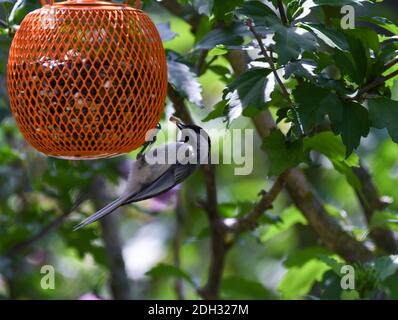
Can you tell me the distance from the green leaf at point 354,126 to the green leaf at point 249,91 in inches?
6.7

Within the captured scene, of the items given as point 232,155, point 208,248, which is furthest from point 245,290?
point 208,248

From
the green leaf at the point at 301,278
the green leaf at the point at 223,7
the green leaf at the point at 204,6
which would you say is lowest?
the green leaf at the point at 301,278

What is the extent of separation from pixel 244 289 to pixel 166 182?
74 centimetres

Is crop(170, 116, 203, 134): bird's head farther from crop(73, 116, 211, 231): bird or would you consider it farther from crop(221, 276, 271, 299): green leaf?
crop(221, 276, 271, 299): green leaf

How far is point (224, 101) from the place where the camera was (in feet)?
6.39

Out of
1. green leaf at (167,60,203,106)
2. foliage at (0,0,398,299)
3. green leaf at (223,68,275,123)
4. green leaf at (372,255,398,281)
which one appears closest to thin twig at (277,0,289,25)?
foliage at (0,0,398,299)

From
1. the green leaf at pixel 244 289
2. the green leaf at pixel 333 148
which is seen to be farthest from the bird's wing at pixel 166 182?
the green leaf at pixel 244 289

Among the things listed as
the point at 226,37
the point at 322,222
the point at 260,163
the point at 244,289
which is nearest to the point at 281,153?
the point at 226,37

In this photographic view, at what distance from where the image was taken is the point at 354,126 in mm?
1768

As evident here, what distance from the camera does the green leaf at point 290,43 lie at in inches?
63.7

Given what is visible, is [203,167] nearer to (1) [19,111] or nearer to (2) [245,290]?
(2) [245,290]

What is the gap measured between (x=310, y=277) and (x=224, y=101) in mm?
1040

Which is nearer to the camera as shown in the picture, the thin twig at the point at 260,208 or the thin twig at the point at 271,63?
the thin twig at the point at 271,63

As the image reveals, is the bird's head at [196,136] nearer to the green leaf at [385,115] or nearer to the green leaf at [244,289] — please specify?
the green leaf at [385,115]
